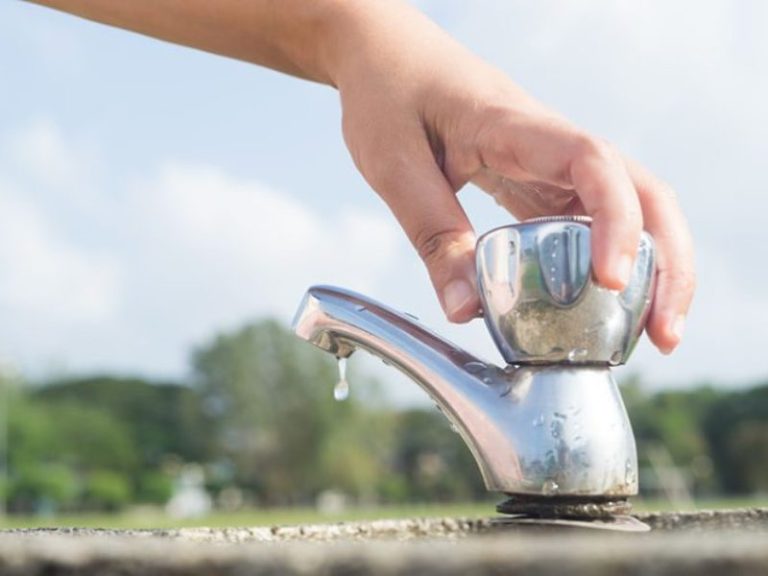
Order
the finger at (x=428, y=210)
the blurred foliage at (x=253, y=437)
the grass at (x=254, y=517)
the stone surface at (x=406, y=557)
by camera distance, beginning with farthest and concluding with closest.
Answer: the blurred foliage at (x=253, y=437)
the grass at (x=254, y=517)
the finger at (x=428, y=210)
the stone surface at (x=406, y=557)

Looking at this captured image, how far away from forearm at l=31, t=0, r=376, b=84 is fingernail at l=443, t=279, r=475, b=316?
312 mm

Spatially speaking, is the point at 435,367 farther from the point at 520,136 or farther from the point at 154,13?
the point at 154,13

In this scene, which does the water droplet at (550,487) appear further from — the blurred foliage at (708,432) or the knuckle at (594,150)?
the blurred foliage at (708,432)

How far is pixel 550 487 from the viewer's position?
705 mm

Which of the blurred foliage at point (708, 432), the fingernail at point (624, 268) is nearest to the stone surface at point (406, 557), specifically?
the fingernail at point (624, 268)

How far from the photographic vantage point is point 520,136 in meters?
0.84

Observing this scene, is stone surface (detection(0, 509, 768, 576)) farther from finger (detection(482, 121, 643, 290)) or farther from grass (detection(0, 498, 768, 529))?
grass (detection(0, 498, 768, 529))

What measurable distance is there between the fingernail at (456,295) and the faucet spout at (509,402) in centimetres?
6

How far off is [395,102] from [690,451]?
32.0 metres

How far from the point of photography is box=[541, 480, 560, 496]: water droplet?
70cm

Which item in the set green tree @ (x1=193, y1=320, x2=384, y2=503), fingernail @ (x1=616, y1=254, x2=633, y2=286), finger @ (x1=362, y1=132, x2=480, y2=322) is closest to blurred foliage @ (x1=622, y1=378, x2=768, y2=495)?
green tree @ (x1=193, y1=320, x2=384, y2=503)

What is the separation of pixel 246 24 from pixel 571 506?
25.0 inches

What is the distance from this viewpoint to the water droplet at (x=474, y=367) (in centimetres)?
76

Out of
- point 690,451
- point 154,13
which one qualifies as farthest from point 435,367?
point 690,451
